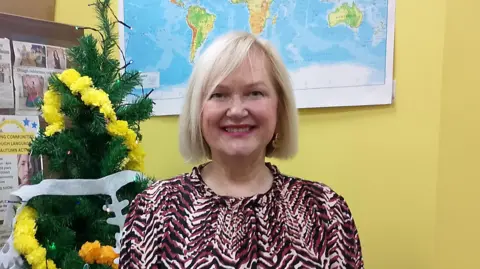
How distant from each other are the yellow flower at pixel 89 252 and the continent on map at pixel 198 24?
2.37 feet

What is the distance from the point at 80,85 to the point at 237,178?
44 centimetres

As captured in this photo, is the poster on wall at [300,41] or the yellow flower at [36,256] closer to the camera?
the yellow flower at [36,256]

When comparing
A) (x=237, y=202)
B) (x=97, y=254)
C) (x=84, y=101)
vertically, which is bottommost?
(x=97, y=254)

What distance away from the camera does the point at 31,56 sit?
1.32 metres

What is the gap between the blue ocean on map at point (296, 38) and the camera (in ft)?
4.12

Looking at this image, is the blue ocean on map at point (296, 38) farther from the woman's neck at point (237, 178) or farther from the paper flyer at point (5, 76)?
→ the paper flyer at point (5, 76)

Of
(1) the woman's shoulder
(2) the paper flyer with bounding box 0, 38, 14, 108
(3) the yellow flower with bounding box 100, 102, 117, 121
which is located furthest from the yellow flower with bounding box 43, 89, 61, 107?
(1) the woman's shoulder

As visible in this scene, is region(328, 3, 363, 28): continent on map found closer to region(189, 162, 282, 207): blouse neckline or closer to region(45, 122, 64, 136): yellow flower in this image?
region(189, 162, 282, 207): blouse neckline

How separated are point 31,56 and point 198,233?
29.6 inches

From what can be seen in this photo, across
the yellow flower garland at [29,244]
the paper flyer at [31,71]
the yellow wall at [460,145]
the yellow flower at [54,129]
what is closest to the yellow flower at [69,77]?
the yellow flower at [54,129]

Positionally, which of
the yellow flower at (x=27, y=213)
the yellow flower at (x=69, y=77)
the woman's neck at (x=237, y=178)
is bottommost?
the yellow flower at (x=27, y=213)

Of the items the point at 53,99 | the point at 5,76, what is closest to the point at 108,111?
the point at 53,99

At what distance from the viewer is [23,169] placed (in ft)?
4.24

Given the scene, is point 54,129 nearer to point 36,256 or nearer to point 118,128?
point 118,128
